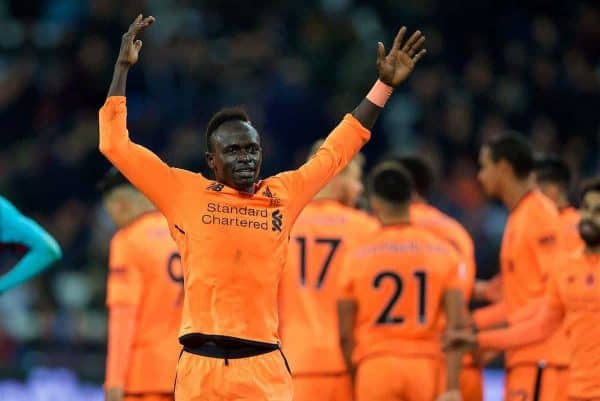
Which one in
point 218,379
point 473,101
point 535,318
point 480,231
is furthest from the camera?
point 473,101

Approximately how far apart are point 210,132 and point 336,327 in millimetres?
2849

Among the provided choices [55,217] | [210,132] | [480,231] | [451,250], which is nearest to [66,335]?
[55,217]

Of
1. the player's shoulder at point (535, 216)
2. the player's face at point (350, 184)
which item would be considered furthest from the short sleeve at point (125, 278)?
the player's shoulder at point (535, 216)

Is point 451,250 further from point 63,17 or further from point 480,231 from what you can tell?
point 63,17

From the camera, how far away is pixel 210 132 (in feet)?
20.5

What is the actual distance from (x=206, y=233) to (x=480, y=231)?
28.5 feet

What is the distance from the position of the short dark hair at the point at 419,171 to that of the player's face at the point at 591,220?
7.07 ft

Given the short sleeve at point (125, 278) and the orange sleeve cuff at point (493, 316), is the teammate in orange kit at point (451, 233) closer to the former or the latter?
the orange sleeve cuff at point (493, 316)

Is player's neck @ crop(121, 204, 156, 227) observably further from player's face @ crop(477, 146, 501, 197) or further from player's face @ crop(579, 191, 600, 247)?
player's face @ crop(579, 191, 600, 247)

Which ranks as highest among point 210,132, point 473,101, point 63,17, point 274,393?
point 63,17

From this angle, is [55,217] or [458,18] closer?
[55,217]

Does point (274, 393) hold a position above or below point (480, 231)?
below

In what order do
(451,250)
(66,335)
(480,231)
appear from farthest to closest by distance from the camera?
(480,231), (66,335), (451,250)

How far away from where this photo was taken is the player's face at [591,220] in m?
7.50
